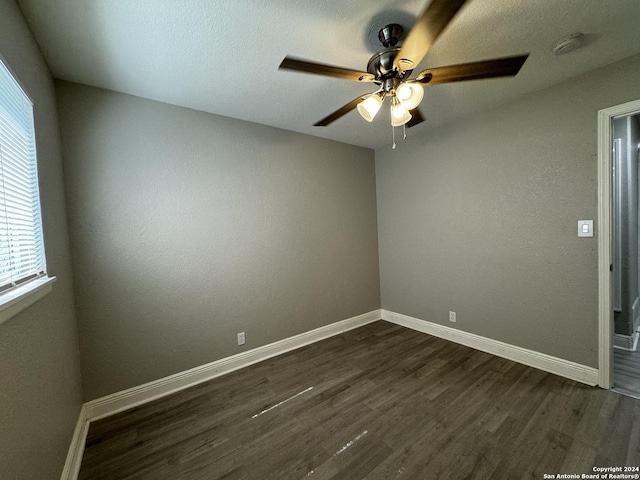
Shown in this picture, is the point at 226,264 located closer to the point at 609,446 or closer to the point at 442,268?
the point at 442,268

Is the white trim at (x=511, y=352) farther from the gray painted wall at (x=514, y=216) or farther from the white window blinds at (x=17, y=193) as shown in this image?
the white window blinds at (x=17, y=193)

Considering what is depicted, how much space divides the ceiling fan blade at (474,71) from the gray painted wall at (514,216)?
0.99 meters

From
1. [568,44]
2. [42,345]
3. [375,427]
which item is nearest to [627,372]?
[375,427]

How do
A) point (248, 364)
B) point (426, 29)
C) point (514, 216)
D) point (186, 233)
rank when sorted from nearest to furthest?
point (426, 29)
point (186, 233)
point (514, 216)
point (248, 364)

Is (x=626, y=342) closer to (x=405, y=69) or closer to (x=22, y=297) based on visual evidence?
(x=405, y=69)

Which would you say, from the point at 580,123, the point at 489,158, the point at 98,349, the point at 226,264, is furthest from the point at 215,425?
the point at 580,123

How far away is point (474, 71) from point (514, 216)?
161cm

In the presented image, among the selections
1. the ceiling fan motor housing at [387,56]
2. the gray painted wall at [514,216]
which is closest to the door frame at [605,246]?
the gray painted wall at [514,216]

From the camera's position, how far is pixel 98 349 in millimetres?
1843

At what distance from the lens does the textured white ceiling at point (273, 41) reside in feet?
4.15

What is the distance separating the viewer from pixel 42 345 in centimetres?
114

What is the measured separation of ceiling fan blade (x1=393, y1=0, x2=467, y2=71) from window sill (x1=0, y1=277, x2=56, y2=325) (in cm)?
176

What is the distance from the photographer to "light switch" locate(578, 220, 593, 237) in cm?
194

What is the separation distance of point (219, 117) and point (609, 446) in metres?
3.63
